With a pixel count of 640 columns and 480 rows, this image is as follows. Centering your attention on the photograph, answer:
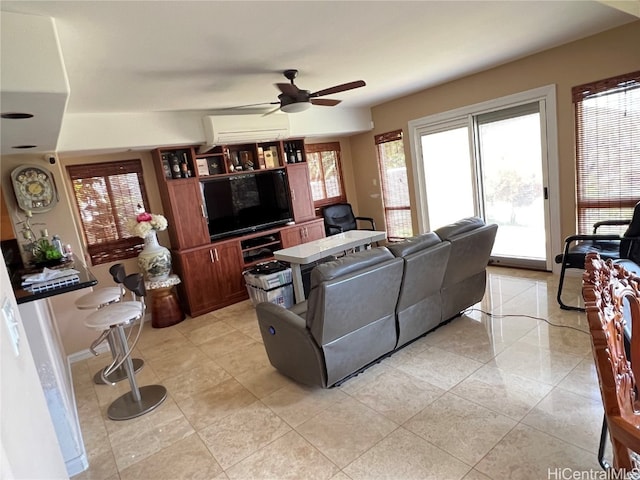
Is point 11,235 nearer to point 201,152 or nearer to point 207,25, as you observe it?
point 201,152

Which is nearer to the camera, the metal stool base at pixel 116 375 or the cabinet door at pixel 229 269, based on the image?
the metal stool base at pixel 116 375

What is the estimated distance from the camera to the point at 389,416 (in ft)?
7.16

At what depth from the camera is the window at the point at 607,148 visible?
3418mm

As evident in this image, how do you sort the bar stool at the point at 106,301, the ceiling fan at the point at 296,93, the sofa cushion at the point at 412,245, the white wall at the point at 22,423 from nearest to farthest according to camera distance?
the white wall at the point at 22,423 < the sofa cushion at the point at 412,245 < the bar stool at the point at 106,301 < the ceiling fan at the point at 296,93

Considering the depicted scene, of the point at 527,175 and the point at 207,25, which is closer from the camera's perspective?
the point at 207,25

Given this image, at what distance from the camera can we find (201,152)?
4629 millimetres

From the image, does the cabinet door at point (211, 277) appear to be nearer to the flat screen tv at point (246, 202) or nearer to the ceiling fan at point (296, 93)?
the flat screen tv at point (246, 202)

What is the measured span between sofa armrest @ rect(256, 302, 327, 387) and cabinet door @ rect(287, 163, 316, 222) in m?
2.78

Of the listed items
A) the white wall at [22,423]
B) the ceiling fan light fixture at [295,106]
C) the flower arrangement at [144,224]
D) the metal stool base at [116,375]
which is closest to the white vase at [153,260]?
the flower arrangement at [144,224]

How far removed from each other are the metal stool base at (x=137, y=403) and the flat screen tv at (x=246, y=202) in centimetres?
220

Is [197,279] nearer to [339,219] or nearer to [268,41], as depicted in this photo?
[339,219]

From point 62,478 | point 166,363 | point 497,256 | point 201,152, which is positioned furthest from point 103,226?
point 497,256

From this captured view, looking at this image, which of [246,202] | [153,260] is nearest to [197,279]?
[153,260]

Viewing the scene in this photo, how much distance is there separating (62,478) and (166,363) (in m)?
2.02
